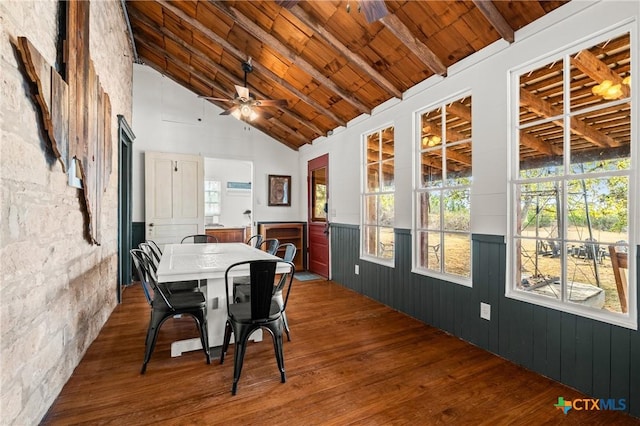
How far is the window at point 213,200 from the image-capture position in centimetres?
623

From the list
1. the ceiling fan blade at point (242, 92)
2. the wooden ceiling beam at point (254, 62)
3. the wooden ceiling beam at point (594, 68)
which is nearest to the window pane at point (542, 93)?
the wooden ceiling beam at point (594, 68)

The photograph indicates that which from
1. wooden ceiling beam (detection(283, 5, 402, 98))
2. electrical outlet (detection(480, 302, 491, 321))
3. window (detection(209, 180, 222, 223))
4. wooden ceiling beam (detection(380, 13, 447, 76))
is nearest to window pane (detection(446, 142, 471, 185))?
wooden ceiling beam (detection(380, 13, 447, 76))

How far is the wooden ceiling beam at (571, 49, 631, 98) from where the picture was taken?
6.14ft

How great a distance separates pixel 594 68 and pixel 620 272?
134cm

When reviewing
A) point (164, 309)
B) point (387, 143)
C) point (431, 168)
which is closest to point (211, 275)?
point (164, 309)

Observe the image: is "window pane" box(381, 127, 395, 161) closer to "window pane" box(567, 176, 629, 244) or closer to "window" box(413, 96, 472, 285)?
"window" box(413, 96, 472, 285)

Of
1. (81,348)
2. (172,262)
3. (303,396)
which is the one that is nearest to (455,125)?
(303,396)

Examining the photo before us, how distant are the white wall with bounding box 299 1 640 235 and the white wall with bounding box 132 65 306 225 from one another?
2.71 metres

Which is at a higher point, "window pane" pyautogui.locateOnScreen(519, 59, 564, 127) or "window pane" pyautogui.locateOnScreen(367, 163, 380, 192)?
"window pane" pyautogui.locateOnScreen(519, 59, 564, 127)

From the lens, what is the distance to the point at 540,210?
224 centimetres

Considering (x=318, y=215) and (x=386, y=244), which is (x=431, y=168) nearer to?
(x=386, y=244)

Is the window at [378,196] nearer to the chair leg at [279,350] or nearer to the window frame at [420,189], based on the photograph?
the window frame at [420,189]

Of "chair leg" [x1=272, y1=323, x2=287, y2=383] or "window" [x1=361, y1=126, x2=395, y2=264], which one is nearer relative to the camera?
"chair leg" [x1=272, y1=323, x2=287, y2=383]

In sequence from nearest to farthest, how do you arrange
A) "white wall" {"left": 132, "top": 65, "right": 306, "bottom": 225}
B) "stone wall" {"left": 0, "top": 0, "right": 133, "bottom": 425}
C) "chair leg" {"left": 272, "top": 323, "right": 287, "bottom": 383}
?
"stone wall" {"left": 0, "top": 0, "right": 133, "bottom": 425}, "chair leg" {"left": 272, "top": 323, "right": 287, "bottom": 383}, "white wall" {"left": 132, "top": 65, "right": 306, "bottom": 225}
